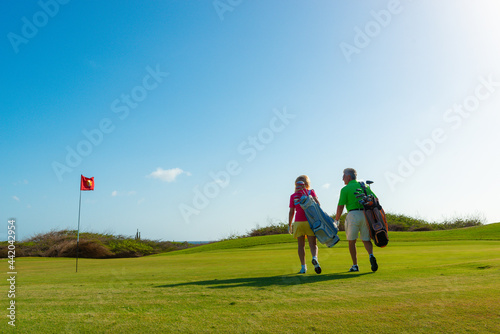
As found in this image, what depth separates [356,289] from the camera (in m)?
5.06

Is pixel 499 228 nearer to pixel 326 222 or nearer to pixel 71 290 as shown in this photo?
pixel 326 222

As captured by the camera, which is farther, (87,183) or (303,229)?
(87,183)

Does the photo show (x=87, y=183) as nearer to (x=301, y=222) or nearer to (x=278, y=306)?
(x=301, y=222)

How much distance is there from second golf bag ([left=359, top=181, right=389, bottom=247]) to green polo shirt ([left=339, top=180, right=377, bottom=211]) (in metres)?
0.15

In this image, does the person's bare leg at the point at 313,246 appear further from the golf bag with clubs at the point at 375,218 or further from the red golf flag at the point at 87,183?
the red golf flag at the point at 87,183

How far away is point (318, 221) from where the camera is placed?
7617 millimetres

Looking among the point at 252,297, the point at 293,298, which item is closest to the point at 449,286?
the point at 293,298

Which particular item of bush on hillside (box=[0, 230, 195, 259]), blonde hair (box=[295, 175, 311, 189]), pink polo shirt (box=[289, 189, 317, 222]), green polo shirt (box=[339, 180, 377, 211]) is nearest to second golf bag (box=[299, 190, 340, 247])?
pink polo shirt (box=[289, 189, 317, 222])

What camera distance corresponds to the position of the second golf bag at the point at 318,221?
24.9 feet

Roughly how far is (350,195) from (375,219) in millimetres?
723

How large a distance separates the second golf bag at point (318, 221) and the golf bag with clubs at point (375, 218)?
2.48 feet

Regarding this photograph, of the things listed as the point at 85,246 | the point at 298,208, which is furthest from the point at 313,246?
the point at 85,246

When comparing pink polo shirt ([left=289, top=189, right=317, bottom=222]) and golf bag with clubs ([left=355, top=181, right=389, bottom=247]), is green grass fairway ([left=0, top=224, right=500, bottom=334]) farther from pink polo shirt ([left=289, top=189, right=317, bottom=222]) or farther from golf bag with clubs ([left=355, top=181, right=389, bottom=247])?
pink polo shirt ([left=289, top=189, right=317, bottom=222])

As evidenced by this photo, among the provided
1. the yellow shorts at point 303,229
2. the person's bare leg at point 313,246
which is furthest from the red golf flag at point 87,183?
the person's bare leg at point 313,246
